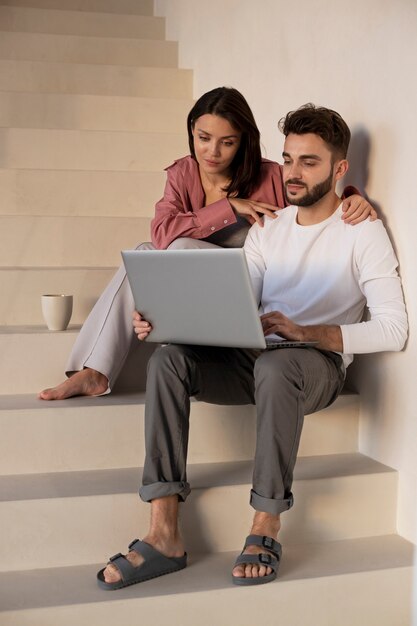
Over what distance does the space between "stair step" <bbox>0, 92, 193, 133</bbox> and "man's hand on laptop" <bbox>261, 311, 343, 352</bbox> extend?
200 centimetres

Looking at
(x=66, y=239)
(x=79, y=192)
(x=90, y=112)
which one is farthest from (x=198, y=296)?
(x=90, y=112)

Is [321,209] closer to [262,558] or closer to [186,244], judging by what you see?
[186,244]

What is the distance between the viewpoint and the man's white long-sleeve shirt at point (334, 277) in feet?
7.22

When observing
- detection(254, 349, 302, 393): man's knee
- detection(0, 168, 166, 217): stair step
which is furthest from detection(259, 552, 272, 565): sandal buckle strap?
detection(0, 168, 166, 217): stair step

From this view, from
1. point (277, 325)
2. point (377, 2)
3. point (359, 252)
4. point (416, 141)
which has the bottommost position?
point (277, 325)

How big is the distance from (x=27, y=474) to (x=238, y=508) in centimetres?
56

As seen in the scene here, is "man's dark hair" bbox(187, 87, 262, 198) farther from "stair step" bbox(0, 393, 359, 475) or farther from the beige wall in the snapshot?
"stair step" bbox(0, 393, 359, 475)

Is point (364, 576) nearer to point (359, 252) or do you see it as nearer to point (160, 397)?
point (160, 397)

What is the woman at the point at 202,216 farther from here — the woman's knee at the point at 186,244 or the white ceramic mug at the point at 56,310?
the white ceramic mug at the point at 56,310

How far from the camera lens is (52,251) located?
3178 mm

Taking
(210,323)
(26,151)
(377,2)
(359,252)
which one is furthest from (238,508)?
(26,151)

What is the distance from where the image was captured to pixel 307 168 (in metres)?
2.28

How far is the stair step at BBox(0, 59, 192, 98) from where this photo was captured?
4043 millimetres

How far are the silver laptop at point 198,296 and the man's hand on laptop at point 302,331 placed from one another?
3 centimetres
